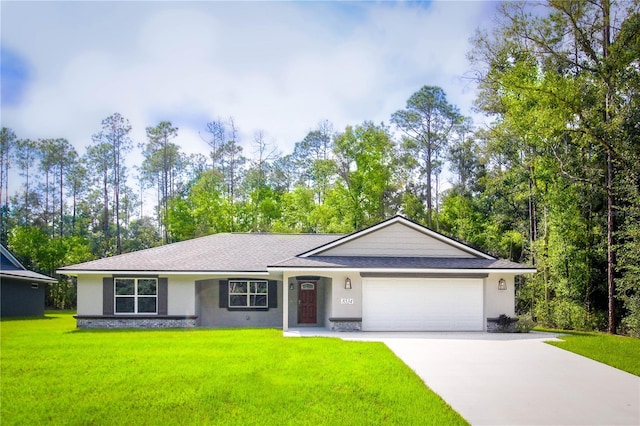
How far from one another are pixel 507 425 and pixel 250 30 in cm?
950

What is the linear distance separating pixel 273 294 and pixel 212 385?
1109 centimetres

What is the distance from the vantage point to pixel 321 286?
66.2 ft

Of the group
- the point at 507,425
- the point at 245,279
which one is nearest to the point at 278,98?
the point at 245,279

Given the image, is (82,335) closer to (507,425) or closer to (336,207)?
(507,425)

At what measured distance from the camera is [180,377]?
A: 9.80 metres

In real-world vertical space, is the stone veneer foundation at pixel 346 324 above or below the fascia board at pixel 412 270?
below

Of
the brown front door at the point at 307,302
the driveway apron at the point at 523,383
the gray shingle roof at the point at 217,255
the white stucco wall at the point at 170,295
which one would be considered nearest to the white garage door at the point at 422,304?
the brown front door at the point at 307,302

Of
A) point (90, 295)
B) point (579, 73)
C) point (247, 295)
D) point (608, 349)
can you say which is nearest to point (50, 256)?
point (90, 295)

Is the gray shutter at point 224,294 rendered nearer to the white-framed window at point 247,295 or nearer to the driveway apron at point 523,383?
the white-framed window at point 247,295

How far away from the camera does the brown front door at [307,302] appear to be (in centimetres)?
1981

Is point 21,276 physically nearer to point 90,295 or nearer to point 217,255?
point 90,295

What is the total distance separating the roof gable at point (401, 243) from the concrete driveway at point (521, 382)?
4.85 meters

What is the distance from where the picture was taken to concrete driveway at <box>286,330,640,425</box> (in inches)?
A: 310

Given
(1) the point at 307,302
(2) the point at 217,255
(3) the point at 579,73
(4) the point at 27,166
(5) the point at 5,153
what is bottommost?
(1) the point at 307,302
